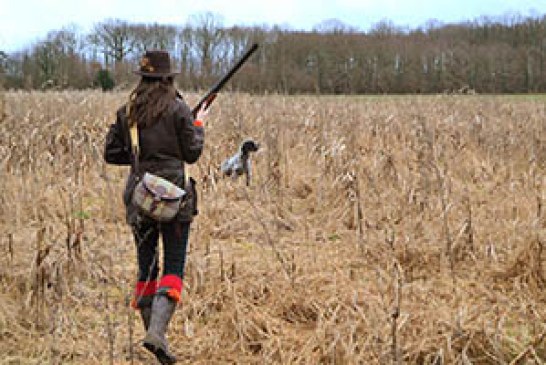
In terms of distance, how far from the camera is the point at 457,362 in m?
2.76

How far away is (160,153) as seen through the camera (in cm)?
285

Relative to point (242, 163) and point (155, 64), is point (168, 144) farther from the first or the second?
point (242, 163)

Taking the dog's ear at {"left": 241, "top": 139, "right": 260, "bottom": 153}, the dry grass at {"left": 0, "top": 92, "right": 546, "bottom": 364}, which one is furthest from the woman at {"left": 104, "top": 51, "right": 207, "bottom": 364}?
the dog's ear at {"left": 241, "top": 139, "right": 260, "bottom": 153}

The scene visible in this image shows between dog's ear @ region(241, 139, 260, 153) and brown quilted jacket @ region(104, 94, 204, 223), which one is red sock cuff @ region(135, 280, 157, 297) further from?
dog's ear @ region(241, 139, 260, 153)

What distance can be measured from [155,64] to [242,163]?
3218 millimetres

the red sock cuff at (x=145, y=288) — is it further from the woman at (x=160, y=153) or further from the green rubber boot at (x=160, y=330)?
the green rubber boot at (x=160, y=330)

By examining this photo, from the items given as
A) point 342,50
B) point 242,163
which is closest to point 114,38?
point 342,50

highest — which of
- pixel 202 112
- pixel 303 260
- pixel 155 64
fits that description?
pixel 155 64

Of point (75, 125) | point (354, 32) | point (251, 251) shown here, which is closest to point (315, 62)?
point (354, 32)

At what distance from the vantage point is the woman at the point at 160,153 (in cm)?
279

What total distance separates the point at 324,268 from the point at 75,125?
449 cm

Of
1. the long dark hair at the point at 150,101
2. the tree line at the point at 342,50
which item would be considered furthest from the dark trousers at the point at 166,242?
the tree line at the point at 342,50

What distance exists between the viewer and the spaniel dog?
5.91m

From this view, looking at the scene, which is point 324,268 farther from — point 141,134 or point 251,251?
point 141,134
